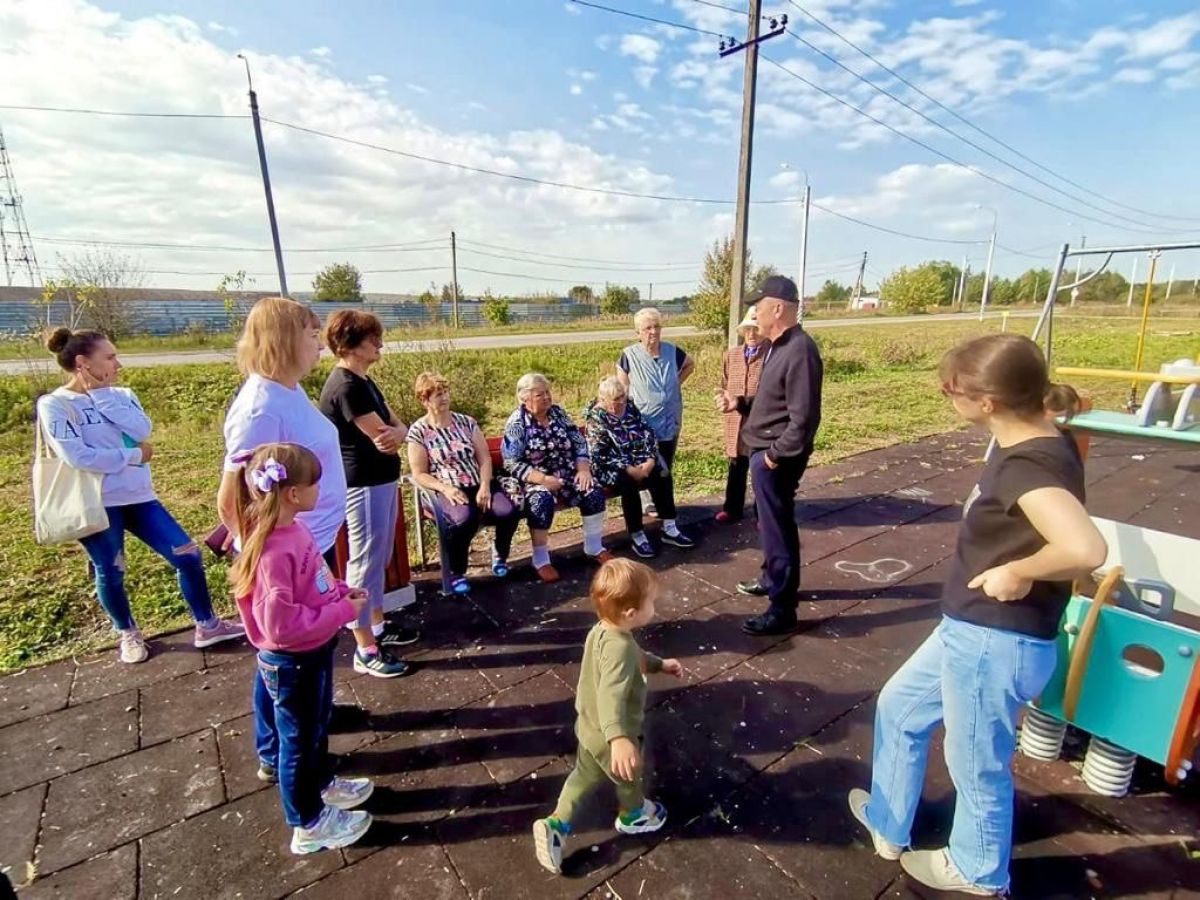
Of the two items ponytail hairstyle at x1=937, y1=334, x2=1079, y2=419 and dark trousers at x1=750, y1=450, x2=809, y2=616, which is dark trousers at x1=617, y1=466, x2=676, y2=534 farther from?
ponytail hairstyle at x1=937, y1=334, x2=1079, y2=419

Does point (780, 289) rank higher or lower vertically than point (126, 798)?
higher

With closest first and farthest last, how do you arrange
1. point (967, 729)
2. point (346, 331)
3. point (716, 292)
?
point (967, 729) → point (346, 331) → point (716, 292)

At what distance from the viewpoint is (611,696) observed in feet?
5.47

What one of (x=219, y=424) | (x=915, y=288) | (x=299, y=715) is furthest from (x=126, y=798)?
(x=915, y=288)

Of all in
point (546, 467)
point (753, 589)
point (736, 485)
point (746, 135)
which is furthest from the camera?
point (746, 135)

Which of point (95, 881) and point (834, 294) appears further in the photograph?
point (834, 294)

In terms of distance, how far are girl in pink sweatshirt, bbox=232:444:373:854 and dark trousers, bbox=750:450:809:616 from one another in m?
1.93

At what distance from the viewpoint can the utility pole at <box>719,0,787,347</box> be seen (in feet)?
28.9

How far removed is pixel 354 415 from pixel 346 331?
1.24 ft

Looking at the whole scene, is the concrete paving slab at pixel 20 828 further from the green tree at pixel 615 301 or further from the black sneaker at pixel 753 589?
the green tree at pixel 615 301

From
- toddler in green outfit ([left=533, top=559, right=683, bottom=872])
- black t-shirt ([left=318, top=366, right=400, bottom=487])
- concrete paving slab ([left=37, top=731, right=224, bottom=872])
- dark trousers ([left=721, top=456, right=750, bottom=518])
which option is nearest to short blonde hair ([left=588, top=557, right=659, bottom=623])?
toddler in green outfit ([left=533, top=559, right=683, bottom=872])

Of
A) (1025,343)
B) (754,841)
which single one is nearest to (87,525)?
(754,841)

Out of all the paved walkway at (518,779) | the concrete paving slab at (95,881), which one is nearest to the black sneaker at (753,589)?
the paved walkway at (518,779)

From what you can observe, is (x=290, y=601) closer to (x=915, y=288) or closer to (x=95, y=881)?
(x=95, y=881)
